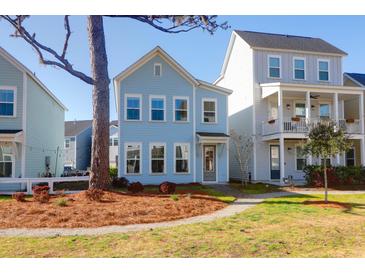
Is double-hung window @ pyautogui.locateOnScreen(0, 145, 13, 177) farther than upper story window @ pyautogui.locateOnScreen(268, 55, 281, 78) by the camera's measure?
No

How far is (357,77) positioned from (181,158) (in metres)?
16.8

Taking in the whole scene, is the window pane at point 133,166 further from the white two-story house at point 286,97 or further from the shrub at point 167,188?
the white two-story house at point 286,97

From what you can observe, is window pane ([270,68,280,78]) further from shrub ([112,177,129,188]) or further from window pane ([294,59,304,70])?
shrub ([112,177,129,188])

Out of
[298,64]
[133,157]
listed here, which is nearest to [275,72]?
[298,64]

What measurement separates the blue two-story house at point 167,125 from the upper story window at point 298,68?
19.2ft

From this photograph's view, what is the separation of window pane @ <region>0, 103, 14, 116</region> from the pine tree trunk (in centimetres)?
611

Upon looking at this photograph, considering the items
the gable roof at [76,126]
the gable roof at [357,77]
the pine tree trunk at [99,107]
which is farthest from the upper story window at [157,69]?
the gable roof at [76,126]

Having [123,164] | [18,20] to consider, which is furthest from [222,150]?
[18,20]

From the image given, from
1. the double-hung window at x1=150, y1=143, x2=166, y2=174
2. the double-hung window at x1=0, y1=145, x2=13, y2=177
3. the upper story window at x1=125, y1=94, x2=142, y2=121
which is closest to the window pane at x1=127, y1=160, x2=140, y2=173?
the double-hung window at x1=150, y1=143, x2=166, y2=174

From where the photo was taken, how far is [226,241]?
253 inches

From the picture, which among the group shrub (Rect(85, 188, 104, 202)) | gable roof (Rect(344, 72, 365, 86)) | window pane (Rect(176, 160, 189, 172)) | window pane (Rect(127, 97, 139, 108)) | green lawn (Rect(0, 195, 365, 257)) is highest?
gable roof (Rect(344, 72, 365, 86))

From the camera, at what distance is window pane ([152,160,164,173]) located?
18578 millimetres

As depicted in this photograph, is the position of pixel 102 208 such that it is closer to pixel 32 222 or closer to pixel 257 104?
pixel 32 222

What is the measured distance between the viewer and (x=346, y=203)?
11.8m
